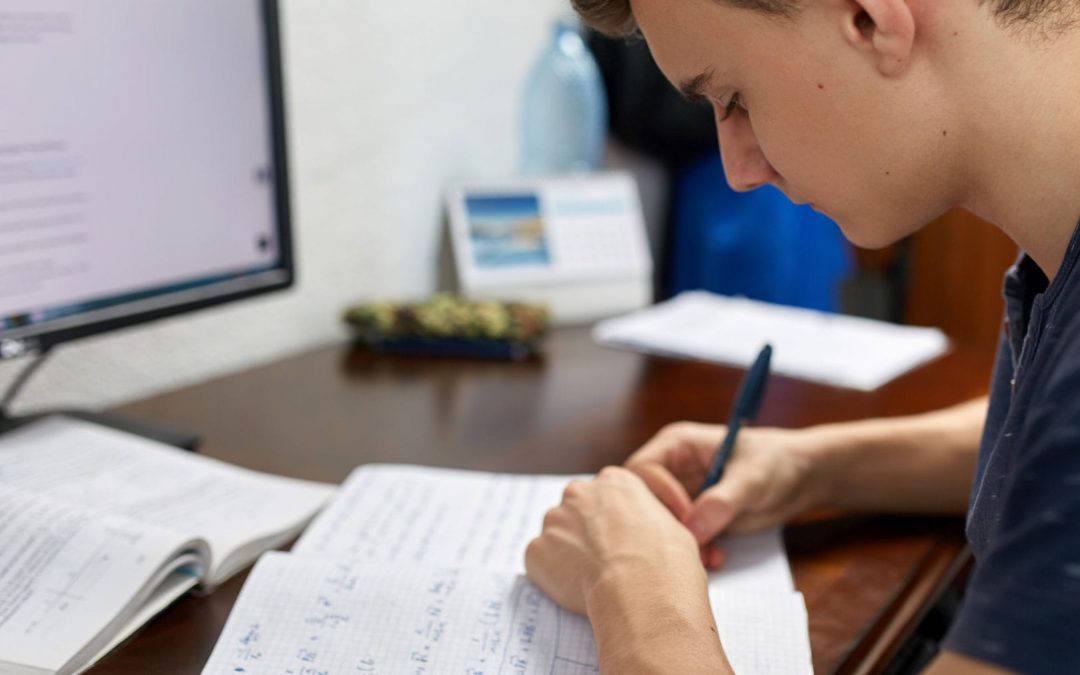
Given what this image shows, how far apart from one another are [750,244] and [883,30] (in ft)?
4.24

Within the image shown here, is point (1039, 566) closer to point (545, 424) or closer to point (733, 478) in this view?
point (733, 478)

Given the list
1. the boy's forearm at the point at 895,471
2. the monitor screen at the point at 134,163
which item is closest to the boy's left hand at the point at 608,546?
the boy's forearm at the point at 895,471

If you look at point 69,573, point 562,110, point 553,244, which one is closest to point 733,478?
point 69,573

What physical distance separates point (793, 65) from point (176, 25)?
52 cm

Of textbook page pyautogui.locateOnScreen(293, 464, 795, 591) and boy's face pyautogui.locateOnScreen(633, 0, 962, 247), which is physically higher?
boy's face pyautogui.locateOnScreen(633, 0, 962, 247)

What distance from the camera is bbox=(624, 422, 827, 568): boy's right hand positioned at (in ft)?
2.37

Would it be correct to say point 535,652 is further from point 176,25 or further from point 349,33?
point 349,33

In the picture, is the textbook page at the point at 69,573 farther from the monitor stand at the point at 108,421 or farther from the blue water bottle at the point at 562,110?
the blue water bottle at the point at 562,110

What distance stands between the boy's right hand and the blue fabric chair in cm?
95

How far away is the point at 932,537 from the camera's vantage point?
2.58ft

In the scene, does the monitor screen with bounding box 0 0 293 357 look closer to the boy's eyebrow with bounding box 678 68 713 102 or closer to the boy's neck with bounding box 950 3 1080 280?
the boy's eyebrow with bounding box 678 68 713 102

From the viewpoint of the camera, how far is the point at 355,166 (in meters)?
1.33

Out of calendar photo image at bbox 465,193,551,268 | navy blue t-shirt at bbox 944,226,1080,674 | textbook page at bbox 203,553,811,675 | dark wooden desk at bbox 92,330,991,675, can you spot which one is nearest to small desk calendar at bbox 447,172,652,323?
calendar photo image at bbox 465,193,551,268

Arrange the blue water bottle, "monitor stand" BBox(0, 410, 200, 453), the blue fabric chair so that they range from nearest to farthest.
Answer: "monitor stand" BBox(0, 410, 200, 453) < the blue water bottle < the blue fabric chair
